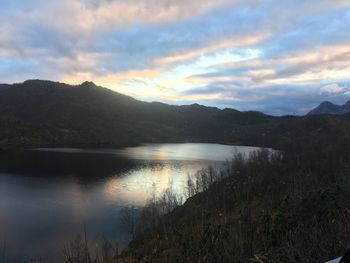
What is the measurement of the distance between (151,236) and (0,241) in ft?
53.0

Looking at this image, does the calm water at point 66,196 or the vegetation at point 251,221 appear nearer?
the vegetation at point 251,221

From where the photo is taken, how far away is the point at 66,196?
68688 millimetres

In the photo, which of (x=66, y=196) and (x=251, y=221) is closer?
(x=251, y=221)

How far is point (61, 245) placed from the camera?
41969 mm

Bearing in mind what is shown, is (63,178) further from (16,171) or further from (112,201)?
(112,201)

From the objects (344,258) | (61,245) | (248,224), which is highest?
(344,258)

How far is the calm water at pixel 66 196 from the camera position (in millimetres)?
44062

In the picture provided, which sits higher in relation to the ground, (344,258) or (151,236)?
(344,258)

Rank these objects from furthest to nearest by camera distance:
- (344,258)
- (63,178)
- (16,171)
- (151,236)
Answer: (16,171), (63,178), (151,236), (344,258)

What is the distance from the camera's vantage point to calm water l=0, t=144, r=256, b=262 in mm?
44062

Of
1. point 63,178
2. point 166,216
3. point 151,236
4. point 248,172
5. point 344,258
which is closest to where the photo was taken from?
point 344,258

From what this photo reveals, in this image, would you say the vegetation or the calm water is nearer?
the vegetation

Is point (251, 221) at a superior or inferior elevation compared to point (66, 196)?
superior

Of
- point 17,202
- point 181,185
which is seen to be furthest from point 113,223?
point 181,185
